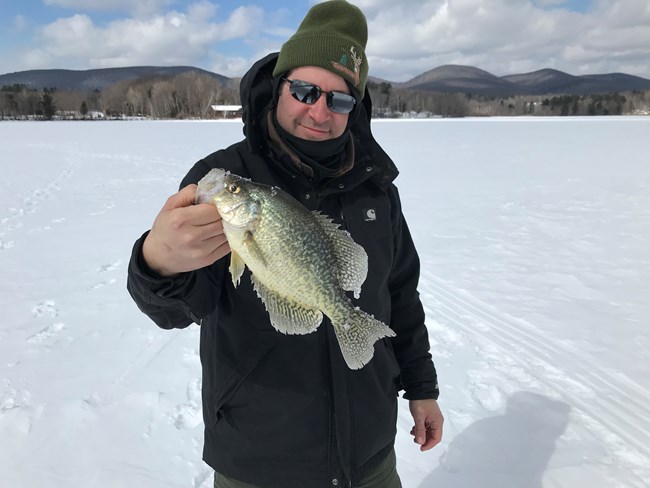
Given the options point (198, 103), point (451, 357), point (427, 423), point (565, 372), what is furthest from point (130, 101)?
point (427, 423)

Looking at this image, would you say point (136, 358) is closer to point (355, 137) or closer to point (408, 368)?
point (408, 368)

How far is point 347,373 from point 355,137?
1.12 metres

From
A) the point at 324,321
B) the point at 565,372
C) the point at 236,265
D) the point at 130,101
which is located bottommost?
the point at 565,372

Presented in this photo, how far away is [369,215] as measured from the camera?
1.99 meters

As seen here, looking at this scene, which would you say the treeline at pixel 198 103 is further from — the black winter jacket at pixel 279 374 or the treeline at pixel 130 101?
the black winter jacket at pixel 279 374

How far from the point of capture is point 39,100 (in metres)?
87.4

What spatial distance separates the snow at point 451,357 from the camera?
3.29 meters

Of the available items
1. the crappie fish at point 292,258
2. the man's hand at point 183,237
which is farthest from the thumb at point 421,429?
the man's hand at point 183,237

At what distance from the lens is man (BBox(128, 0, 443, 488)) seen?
176 centimetres

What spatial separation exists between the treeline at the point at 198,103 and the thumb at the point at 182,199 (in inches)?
3397

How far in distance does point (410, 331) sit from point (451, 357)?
2.49m

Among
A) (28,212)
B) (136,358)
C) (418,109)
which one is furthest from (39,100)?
(136,358)

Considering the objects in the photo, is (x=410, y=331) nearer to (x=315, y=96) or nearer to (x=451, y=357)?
(x=315, y=96)

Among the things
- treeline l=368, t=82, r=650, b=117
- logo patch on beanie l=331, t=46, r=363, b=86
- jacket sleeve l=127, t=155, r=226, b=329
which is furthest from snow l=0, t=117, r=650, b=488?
treeline l=368, t=82, r=650, b=117
